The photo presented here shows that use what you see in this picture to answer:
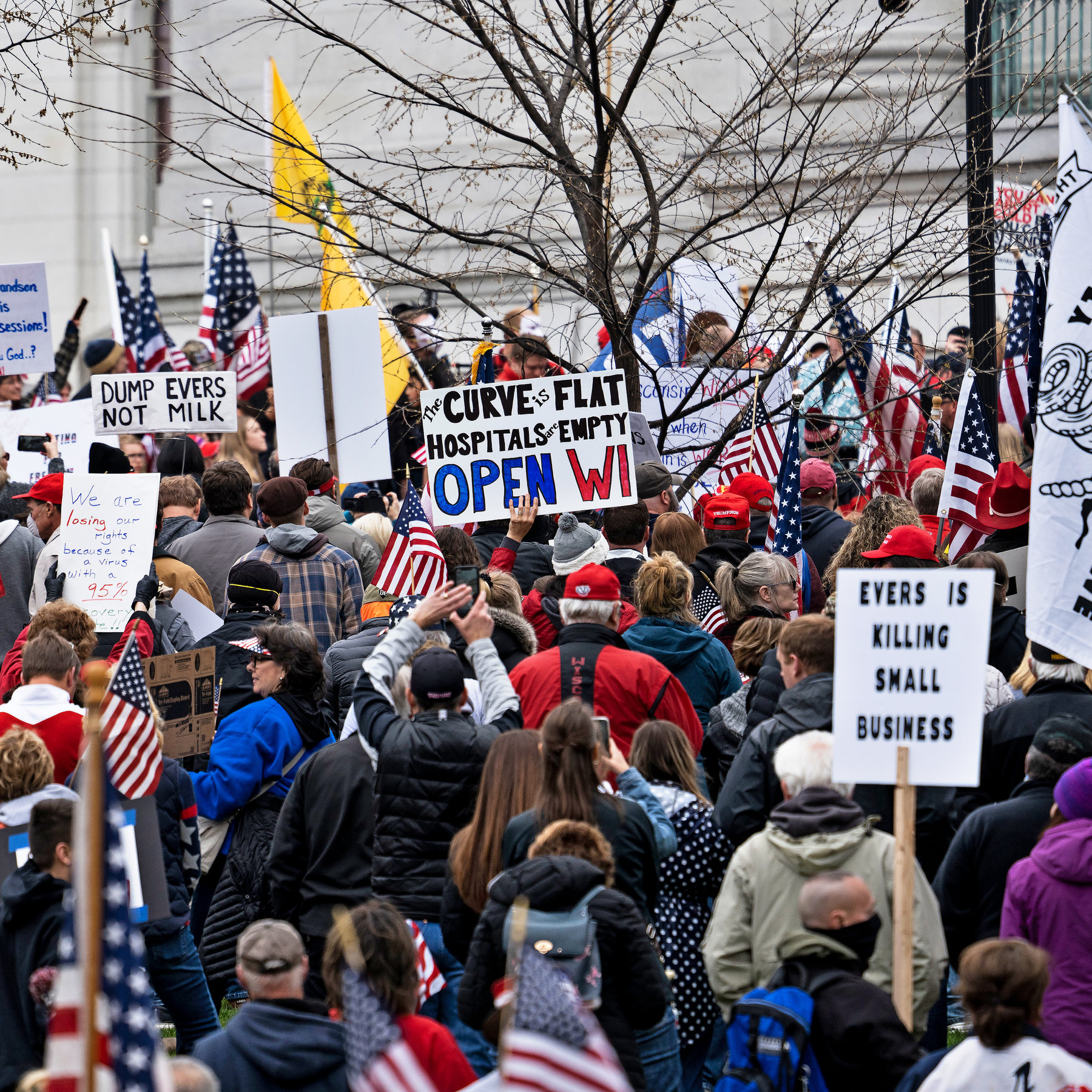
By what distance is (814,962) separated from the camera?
457cm

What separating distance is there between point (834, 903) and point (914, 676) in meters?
0.80

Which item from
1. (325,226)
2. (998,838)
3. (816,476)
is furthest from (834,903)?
(325,226)

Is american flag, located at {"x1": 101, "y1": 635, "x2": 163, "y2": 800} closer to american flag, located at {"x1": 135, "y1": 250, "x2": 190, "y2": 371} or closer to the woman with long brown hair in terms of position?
the woman with long brown hair

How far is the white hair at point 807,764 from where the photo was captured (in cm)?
533

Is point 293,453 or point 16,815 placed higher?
point 293,453

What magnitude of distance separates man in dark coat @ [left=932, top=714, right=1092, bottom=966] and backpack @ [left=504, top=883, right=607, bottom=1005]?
1.59m

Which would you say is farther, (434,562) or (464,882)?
(434,562)

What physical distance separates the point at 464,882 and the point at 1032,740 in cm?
213

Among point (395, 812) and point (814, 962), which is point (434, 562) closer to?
point (395, 812)

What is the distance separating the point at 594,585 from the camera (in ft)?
22.6

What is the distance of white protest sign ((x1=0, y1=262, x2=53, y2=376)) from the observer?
12.4m

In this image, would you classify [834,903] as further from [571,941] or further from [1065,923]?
[1065,923]

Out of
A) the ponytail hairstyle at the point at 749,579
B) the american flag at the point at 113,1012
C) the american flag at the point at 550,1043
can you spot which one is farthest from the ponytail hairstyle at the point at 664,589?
the american flag at the point at 113,1012

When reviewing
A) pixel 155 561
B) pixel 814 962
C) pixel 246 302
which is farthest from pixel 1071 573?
pixel 246 302
